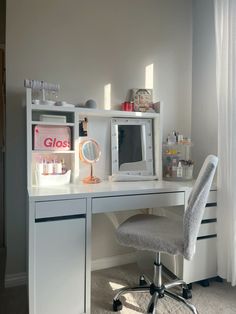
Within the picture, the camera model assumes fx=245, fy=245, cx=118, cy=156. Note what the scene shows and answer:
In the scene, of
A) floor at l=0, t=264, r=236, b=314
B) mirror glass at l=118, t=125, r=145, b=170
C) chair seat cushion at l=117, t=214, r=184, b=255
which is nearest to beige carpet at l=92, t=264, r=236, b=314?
floor at l=0, t=264, r=236, b=314

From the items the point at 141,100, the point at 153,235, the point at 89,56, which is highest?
the point at 89,56

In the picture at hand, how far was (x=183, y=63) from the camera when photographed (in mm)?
2322

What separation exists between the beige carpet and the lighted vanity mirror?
0.82 meters

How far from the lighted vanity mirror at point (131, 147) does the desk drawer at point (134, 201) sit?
1.34 feet

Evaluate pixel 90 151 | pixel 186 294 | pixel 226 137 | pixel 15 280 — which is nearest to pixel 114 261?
pixel 186 294

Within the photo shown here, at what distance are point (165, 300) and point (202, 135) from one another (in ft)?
4.47

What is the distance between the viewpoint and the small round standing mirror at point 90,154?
1863mm

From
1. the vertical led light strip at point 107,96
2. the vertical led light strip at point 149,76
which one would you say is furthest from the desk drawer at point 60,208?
the vertical led light strip at point 149,76

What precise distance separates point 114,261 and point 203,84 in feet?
5.79

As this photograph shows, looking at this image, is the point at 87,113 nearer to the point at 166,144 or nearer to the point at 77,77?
the point at 77,77

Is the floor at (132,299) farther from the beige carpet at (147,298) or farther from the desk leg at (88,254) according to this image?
the desk leg at (88,254)

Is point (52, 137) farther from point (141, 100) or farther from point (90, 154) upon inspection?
point (141, 100)

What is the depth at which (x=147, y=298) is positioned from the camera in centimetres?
171

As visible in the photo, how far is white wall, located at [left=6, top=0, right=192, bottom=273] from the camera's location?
1827 millimetres
